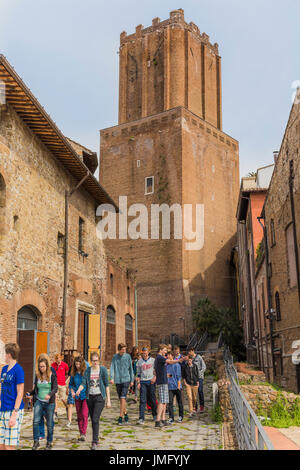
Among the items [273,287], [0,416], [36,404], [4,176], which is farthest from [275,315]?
[0,416]

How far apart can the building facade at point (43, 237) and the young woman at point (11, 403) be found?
16.0 ft

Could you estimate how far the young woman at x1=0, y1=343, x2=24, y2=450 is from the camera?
5.76 meters

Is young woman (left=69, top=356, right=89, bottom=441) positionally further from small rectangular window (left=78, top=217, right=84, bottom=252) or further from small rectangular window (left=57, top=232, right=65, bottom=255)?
small rectangular window (left=78, top=217, right=84, bottom=252)

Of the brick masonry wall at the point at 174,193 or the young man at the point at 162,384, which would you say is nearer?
the young man at the point at 162,384

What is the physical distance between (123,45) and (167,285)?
2068 cm

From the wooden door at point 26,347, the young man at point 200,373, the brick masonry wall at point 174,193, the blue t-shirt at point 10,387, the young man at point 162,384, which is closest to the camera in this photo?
the blue t-shirt at point 10,387

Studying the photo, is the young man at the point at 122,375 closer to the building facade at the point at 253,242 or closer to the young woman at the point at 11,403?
the young woman at the point at 11,403

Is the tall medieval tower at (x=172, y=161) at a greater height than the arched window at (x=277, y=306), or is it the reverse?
the tall medieval tower at (x=172, y=161)

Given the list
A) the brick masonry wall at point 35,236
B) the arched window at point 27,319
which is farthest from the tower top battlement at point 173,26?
the arched window at point 27,319

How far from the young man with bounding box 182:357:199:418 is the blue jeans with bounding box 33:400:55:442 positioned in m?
4.04

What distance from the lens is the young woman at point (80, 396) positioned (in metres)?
8.03

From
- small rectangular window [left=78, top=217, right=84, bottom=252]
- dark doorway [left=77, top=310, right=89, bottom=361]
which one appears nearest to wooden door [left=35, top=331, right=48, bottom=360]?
dark doorway [left=77, top=310, right=89, bottom=361]

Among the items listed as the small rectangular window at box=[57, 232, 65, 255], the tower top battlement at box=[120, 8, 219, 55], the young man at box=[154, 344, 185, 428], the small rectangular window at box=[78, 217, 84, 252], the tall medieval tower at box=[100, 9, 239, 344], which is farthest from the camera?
the tower top battlement at box=[120, 8, 219, 55]

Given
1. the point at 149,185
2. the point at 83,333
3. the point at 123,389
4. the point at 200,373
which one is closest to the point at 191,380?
the point at 200,373
